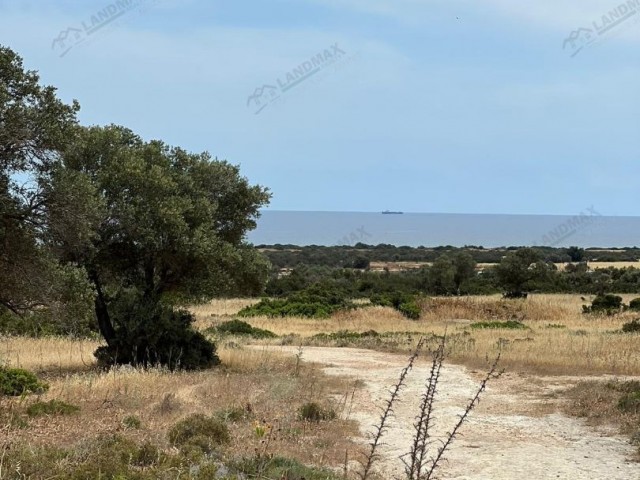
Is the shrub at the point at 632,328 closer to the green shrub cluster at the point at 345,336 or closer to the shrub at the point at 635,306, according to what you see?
the green shrub cluster at the point at 345,336

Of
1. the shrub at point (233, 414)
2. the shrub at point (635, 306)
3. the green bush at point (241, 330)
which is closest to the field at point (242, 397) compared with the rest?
the shrub at point (233, 414)

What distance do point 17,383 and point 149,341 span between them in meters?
5.04

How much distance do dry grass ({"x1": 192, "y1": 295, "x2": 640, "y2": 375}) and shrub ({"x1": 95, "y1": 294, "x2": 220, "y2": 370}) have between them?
23.9 ft

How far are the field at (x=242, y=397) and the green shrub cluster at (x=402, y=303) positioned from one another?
433 inches

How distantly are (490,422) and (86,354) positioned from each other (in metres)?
12.5

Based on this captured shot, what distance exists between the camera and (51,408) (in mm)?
9570

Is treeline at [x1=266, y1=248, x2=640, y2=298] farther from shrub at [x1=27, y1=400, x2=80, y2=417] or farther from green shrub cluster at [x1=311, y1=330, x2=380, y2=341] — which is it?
shrub at [x1=27, y1=400, x2=80, y2=417]

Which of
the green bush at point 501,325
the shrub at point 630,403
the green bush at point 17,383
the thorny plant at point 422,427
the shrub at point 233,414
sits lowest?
the green bush at point 501,325

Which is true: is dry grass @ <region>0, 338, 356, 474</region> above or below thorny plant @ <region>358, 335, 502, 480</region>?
below

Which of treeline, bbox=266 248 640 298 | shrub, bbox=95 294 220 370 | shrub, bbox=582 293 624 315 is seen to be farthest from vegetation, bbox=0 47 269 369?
treeline, bbox=266 248 640 298

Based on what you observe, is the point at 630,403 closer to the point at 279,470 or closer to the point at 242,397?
the point at 242,397

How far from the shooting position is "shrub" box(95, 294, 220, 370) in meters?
16.5

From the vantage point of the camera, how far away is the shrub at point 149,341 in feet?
54.1

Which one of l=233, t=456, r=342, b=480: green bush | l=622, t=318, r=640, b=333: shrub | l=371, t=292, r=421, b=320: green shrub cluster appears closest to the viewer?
l=233, t=456, r=342, b=480: green bush
